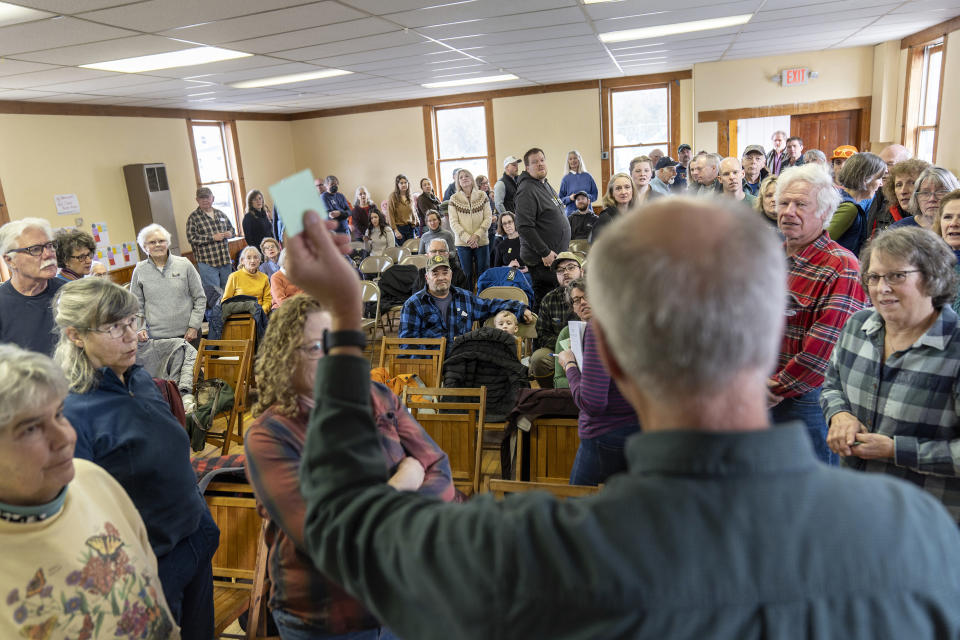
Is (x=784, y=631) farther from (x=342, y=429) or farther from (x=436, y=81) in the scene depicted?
(x=436, y=81)

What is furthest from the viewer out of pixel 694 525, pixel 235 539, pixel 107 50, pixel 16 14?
pixel 107 50

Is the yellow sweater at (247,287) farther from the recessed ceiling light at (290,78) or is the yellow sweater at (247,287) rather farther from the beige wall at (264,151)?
the beige wall at (264,151)

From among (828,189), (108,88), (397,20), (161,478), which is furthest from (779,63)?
(161,478)

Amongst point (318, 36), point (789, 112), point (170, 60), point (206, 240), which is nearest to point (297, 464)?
point (318, 36)

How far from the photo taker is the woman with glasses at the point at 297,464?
50.3 inches

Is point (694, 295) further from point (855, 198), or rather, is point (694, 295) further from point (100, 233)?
point (100, 233)

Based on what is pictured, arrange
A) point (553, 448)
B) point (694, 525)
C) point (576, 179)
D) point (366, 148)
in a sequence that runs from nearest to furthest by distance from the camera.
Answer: point (694, 525) → point (553, 448) → point (576, 179) → point (366, 148)

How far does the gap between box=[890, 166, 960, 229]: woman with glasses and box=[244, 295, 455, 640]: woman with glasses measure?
2703 mm

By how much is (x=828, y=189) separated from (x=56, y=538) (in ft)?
8.08

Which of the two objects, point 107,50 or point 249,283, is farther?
point 249,283

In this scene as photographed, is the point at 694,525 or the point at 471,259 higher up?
the point at 694,525

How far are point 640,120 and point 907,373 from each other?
9613mm

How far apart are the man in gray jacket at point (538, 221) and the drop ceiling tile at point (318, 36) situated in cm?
160

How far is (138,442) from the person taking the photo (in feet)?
5.37
